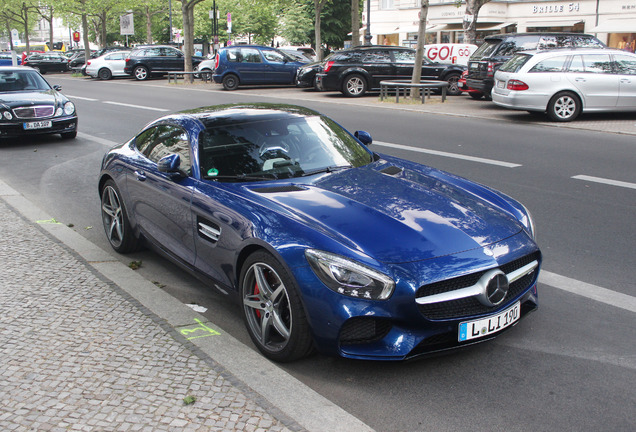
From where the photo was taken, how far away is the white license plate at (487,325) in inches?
139

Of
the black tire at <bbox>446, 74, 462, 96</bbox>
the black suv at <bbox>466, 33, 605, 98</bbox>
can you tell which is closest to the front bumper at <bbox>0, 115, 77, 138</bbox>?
the black suv at <bbox>466, 33, 605, 98</bbox>

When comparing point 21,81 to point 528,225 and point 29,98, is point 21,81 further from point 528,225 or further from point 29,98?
point 528,225

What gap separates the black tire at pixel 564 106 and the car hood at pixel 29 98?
1045 cm

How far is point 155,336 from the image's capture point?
4.05 m

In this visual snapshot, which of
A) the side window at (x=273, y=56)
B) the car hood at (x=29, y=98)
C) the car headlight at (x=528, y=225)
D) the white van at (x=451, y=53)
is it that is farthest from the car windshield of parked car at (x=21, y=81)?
the white van at (x=451, y=53)

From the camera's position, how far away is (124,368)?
3.63 m

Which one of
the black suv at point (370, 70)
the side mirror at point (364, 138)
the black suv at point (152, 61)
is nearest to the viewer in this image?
the side mirror at point (364, 138)

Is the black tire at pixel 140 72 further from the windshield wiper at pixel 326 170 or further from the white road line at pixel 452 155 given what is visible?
the windshield wiper at pixel 326 170

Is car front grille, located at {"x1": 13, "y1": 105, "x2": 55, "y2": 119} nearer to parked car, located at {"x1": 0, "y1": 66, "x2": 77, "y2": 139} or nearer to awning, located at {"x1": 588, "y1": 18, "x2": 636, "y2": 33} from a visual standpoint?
parked car, located at {"x1": 0, "y1": 66, "x2": 77, "y2": 139}

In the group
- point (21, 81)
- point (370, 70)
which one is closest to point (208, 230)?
point (21, 81)

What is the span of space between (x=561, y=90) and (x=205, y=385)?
13.1m

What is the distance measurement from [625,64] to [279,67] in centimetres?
1523

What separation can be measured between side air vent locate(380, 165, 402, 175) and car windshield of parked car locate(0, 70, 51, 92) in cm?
1083

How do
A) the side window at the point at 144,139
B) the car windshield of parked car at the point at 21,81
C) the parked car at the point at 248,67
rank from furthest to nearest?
1. the parked car at the point at 248,67
2. the car windshield of parked car at the point at 21,81
3. the side window at the point at 144,139
